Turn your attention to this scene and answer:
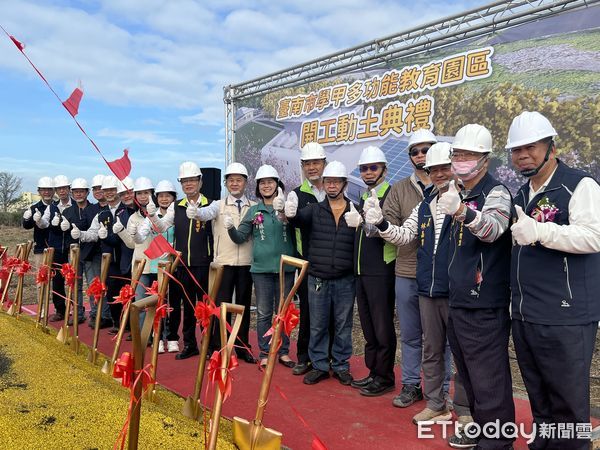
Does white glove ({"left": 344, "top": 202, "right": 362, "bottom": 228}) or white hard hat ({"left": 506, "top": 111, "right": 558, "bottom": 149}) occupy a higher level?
white hard hat ({"left": 506, "top": 111, "right": 558, "bottom": 149})

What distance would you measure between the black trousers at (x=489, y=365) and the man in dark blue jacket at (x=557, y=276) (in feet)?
0.53

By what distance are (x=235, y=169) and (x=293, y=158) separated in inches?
Answer: 130

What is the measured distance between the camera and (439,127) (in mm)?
5863

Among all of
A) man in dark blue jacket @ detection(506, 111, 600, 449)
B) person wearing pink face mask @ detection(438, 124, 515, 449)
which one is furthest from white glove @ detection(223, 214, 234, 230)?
man in dark blue jacket @ detection(506, 111, 600, 449)

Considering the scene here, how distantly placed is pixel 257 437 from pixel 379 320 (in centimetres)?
187

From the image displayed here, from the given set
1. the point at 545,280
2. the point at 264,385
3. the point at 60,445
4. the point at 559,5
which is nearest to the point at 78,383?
the point at 60,445

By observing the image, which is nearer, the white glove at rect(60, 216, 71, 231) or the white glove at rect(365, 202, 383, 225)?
the white glove at rect(365, 202, 383, 225)

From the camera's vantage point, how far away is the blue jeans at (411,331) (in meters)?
3.47

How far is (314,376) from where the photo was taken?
13.2 feet

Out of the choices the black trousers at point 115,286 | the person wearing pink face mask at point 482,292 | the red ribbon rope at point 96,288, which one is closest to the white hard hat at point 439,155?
the person wearing pink face mask at point 482,292

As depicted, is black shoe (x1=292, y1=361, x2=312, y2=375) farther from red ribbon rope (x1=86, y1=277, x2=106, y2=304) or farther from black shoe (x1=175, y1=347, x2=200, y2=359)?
red ribbon rope (x1=86, y1=277, x2=106, y2=304)

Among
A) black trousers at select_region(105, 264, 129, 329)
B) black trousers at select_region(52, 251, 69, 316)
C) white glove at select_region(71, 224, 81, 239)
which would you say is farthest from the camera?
black trousers at select_region(52, 251, 69, 316)

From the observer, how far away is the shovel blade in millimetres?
2021

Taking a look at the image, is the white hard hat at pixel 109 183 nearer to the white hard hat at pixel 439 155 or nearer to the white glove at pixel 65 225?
the white glove at pixel 65 225
